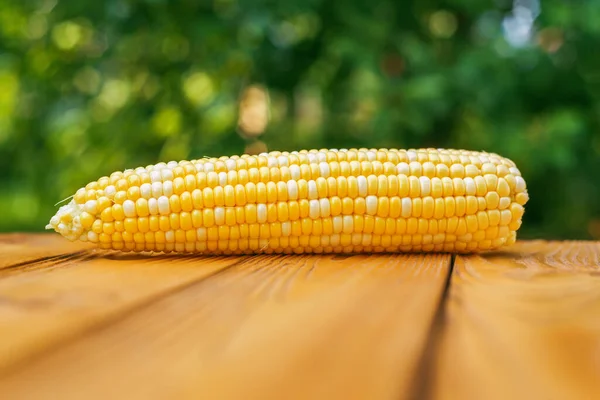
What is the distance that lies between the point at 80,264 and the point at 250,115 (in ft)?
7.20

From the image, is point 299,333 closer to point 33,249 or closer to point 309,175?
point 309,175

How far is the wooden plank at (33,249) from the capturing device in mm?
1200

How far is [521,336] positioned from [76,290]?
1.92 ft

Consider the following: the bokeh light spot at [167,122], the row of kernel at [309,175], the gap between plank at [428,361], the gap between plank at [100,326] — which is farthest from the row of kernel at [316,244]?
the bokeh light spot at [167,122]

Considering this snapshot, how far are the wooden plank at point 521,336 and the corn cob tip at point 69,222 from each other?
728mm

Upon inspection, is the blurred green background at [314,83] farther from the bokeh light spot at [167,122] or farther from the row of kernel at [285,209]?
the row of kernel at [285,209]

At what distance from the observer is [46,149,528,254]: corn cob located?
1.23m

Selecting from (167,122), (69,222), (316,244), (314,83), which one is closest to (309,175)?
(316,244)

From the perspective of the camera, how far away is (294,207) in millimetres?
1230

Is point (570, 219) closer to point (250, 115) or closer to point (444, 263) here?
point (250, 115)

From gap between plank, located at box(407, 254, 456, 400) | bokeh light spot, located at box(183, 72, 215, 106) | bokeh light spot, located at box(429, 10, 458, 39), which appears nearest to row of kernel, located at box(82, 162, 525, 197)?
gap between plank, located at box(407, 254, 456, 400)

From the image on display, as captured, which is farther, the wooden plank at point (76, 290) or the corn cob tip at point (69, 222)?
the corn cob tip at point (69, 222)

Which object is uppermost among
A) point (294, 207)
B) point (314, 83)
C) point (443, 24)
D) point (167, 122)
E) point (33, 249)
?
point (443, 24)

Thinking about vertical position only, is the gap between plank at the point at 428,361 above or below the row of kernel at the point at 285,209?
below
